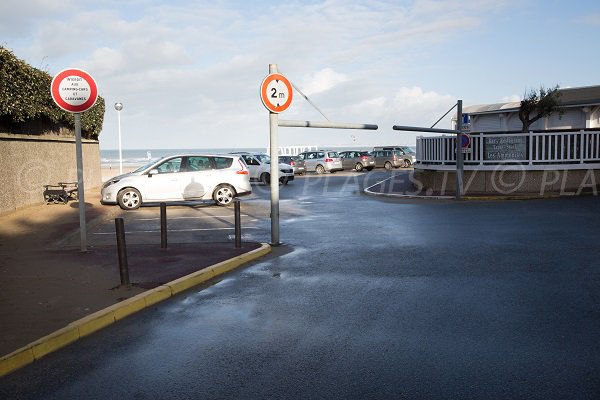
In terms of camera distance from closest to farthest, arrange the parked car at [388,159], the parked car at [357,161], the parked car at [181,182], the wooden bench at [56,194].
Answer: the wooden bench at [56,194] < the parked car at [181,182] < the parked car at [357,161] < the parked car at [388,159]

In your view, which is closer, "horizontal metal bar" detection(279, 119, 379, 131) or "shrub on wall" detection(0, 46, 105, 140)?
"horizontal metal bar" detection(279, 119, 379, 131)

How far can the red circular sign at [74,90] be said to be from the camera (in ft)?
31.1

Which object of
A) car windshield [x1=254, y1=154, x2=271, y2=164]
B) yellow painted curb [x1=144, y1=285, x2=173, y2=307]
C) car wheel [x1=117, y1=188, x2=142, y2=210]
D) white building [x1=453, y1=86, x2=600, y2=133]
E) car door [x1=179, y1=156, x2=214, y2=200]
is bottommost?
yellow painted curb [x1=144, y1=285, x2=173, y2=307]

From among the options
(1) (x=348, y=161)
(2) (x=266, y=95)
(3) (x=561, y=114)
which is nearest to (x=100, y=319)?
(2) (x=266, y=95)

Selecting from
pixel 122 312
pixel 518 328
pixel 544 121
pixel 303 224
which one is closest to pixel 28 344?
pixel 122 312

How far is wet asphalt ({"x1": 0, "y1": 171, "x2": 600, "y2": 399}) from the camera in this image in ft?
13.9

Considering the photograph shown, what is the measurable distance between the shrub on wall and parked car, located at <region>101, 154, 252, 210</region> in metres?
2.92

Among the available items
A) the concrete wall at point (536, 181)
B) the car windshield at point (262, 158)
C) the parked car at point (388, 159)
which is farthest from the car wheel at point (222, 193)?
the parked car at point (388, 159)

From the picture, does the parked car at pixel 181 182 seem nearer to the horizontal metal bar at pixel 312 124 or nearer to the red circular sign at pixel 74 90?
the horizontal metal bar at pixel 312 124

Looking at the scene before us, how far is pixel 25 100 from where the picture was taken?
51.7 feet

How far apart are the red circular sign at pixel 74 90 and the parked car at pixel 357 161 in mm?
35614

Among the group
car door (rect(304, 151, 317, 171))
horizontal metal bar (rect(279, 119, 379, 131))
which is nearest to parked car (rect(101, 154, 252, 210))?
horizontal metal bar (rect(279, 119, 379, 131))

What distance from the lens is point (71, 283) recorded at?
24.6 ft

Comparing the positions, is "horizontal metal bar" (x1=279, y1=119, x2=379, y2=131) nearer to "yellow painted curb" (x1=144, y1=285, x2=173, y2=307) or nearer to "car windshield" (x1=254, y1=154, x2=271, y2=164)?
"yellow painted curb" (x1=144, y1=285, x2=173, y2=307)
